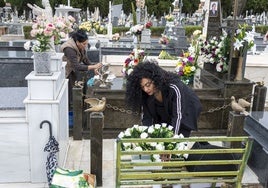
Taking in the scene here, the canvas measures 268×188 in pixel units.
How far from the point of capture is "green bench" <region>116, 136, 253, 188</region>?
7.31ft

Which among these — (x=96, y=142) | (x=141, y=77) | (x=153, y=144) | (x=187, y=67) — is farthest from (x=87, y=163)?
(x=187, y=67)

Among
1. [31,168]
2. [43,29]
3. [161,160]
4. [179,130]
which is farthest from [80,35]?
[161,160]

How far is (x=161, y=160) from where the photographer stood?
97.3 inches

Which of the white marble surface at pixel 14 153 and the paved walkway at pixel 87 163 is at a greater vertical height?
the white marble surface at pixel 14 153

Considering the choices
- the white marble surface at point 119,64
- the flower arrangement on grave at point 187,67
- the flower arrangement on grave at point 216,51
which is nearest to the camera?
the flower arrangement on grave at point 216,51

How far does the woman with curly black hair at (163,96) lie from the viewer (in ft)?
9.12

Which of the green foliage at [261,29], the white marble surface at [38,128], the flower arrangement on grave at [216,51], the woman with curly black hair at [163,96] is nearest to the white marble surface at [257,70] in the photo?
the flower arrangement on grave at [216,51]

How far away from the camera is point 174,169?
2541 mm

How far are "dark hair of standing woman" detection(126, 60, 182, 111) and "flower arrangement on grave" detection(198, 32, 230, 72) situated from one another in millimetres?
3182

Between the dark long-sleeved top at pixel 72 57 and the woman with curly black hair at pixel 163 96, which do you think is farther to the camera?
the dark long-sleeved top at pixel 72 57

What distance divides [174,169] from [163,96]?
66 centimetres

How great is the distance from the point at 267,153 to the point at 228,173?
0.43 meters

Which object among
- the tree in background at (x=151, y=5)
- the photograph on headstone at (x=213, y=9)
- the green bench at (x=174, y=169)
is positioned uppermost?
the tree in background at (x=151, y=5)

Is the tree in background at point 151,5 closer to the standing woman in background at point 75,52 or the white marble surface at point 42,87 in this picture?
the standing woman in background at point 75,52
